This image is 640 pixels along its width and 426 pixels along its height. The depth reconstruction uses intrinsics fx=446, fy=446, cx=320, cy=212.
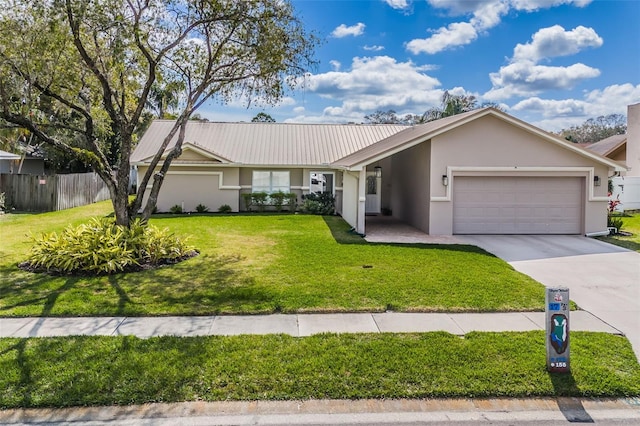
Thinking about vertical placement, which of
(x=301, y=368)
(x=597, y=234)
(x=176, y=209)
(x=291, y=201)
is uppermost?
(x=291, y=201)

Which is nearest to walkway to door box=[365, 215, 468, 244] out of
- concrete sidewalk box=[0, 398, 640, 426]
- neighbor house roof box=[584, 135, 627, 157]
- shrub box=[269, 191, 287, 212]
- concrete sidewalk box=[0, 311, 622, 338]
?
shrub box=[269, 191, 287, 212]

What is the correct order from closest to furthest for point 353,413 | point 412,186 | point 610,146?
1. point 353,413
2. point 412,186
3. point 610,146

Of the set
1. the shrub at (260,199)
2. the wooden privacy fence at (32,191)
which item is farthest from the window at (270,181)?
the wooden privacy fence at (32,191)

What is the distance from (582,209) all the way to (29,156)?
101ft

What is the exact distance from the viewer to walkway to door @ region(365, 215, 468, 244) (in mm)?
13078

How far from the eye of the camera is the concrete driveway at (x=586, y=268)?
23.0ft

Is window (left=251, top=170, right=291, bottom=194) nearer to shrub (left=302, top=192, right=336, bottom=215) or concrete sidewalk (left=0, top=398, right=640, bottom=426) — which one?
shrub (left=302, top=192, right=336, bottom=215)

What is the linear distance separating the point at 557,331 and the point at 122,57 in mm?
9684

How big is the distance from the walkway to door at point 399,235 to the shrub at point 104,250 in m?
5.85

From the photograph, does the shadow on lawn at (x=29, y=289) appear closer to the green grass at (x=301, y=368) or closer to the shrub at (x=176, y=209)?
the green grass at (x=301, y=368)

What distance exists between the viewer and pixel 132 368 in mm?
4832

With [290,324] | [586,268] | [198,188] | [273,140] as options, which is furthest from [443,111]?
[290,324]

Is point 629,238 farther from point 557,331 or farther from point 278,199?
point 278,199

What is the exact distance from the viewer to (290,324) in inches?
248
